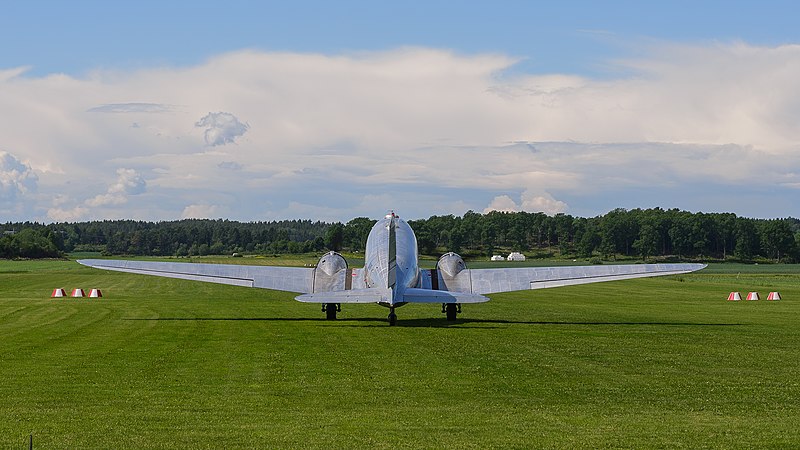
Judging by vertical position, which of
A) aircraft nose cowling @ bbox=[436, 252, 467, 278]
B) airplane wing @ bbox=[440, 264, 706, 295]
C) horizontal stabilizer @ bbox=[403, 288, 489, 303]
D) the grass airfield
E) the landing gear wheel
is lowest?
the grass airfield

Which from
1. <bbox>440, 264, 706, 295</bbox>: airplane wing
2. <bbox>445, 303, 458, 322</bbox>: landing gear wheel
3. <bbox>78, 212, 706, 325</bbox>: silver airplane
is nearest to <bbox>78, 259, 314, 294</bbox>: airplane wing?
<bbox>78, 212, 706, 325</bbox>: silver airplane

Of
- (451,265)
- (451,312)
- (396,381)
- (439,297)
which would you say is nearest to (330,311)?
(451,312)

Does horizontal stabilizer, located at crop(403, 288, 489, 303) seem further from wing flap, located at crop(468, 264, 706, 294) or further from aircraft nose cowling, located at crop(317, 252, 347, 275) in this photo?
aircraft nose cowling, located at crop(317, 252, 347, 275)

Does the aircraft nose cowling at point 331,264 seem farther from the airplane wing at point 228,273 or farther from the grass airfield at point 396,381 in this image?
the grass airfield at point 396,381

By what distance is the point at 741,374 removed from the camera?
19156 mm

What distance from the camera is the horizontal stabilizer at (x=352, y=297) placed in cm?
2900

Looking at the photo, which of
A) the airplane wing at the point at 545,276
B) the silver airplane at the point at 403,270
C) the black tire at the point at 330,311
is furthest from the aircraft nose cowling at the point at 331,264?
the airplane wing at the point at 545,276

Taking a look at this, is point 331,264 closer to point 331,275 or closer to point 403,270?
point 331,275

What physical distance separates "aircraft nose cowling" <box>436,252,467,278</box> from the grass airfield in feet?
6.55

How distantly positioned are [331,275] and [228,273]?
377cm

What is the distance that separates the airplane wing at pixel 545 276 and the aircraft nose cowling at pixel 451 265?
7.6 inches

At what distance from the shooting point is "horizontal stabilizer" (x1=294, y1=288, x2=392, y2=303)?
2900cm

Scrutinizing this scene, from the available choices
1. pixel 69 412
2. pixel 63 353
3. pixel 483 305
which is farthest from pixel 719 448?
pixel 483 305

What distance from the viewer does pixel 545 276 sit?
35344 mm
